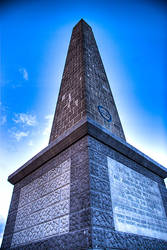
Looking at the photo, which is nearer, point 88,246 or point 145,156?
point 88,246

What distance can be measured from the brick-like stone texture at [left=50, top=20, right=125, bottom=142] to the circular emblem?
108mm

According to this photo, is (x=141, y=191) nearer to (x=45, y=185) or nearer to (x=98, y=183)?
(x=98, y=183)

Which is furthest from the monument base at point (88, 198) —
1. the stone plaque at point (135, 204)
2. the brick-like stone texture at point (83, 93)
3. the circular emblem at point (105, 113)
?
the circular emblem at point (105, 113)

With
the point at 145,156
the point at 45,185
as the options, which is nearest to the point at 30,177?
the point at 45,185

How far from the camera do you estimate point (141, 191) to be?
580cm

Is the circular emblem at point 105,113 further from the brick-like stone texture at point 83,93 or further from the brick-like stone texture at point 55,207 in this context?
the brick-like stone texture at point 55,207

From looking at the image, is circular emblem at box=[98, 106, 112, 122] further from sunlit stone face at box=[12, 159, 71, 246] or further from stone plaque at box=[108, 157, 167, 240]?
sunlit stone face at box=[12, 159, 71, 246]

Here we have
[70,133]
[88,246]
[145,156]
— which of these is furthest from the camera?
[145,156]

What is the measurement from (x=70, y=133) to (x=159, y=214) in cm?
383

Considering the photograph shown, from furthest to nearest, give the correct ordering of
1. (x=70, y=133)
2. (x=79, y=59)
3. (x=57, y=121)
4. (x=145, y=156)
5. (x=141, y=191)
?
1. (x=79, y=59)
2. (x=57, y=121)
3. (x=145, y=156)
4. (x=141, y=191)
5. (x=70, y=133)

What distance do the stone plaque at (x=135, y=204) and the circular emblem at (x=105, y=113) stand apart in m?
1.96

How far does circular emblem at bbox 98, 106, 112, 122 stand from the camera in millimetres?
6823

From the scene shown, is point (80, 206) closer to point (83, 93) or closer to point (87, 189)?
point (87, 189)

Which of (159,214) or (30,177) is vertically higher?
(30,177)
